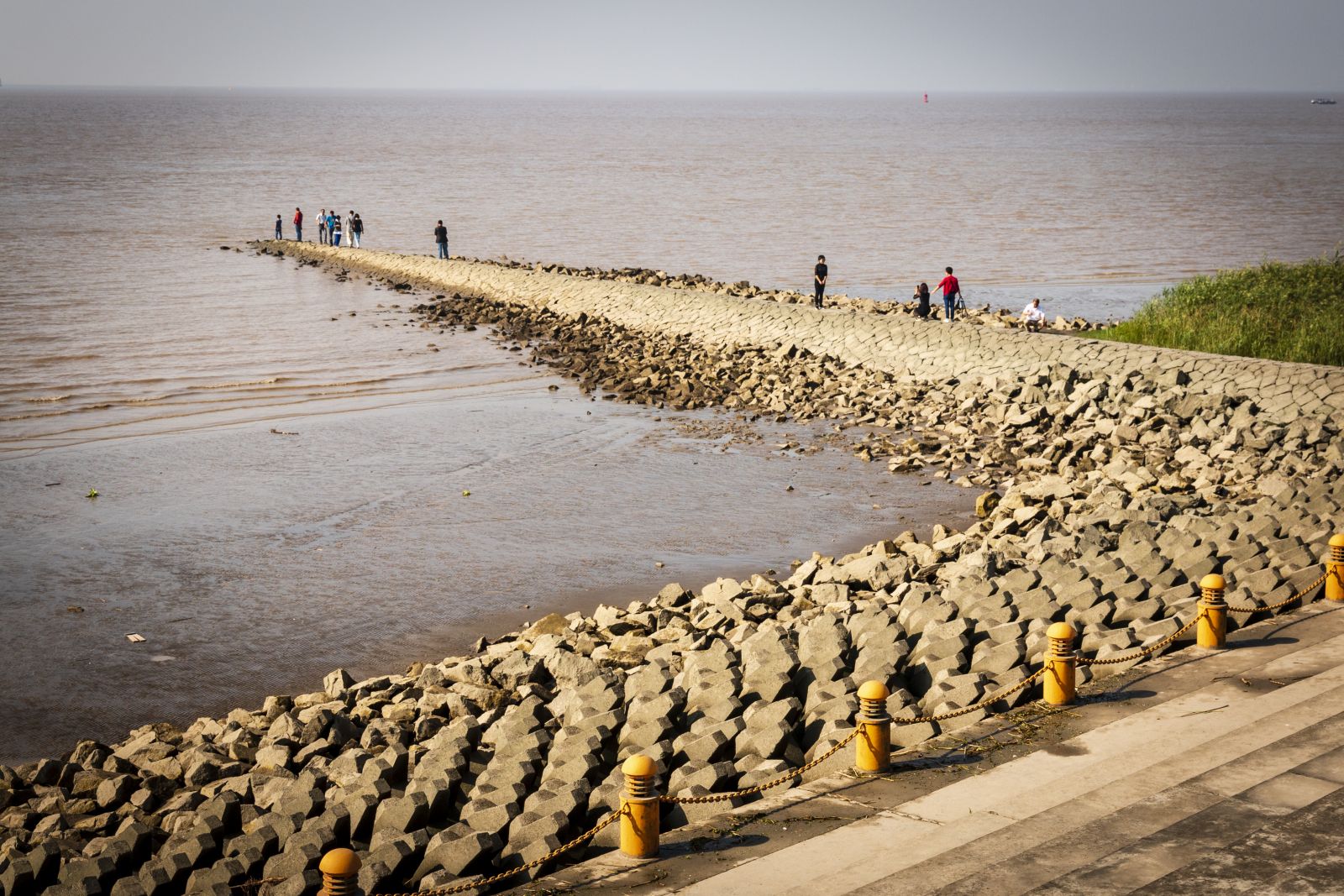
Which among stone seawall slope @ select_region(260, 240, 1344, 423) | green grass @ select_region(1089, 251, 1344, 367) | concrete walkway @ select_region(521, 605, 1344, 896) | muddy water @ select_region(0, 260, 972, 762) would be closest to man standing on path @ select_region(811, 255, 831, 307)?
stone seawall slope @ select_region(260, 240, 1344, 423)

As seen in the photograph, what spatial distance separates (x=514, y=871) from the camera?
7395 millimetres

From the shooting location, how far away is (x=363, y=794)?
8.96 m

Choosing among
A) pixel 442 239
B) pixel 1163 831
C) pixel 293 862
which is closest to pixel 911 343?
pixel 1163 831

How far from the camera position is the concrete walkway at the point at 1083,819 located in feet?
24.0

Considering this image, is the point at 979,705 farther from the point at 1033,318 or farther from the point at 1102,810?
the point at 1033,318

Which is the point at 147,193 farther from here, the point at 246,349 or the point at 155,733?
Answer: the point at 155,733

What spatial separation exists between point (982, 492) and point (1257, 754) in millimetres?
11710

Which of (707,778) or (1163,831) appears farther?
(707,778)

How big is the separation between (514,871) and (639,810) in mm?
825

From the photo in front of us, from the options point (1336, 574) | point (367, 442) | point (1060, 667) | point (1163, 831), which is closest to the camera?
point (1163, 831)

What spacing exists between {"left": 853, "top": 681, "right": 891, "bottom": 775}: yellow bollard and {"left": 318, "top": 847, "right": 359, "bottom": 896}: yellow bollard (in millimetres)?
3582

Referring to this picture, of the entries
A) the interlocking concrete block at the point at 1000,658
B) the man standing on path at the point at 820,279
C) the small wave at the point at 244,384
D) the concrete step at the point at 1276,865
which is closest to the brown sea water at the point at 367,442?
the small wave at the point at 244,384

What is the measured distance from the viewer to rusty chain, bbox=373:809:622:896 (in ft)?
24.3

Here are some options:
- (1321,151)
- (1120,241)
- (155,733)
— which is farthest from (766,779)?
(1321,151)
